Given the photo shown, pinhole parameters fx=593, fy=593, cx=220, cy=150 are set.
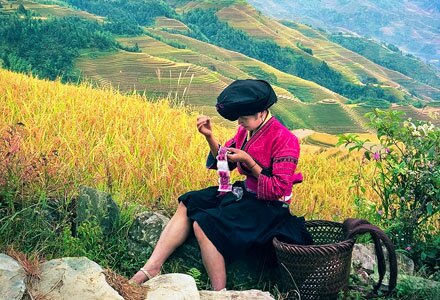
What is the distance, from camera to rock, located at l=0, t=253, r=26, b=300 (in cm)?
226

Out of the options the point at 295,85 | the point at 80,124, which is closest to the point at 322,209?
the point at 80,124

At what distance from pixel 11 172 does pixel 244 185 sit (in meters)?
1.29

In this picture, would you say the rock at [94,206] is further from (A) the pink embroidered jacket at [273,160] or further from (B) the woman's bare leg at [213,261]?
(A) the pink embroidered jacket at [273,160]

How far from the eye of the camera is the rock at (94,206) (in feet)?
10.9

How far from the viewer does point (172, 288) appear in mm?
2521

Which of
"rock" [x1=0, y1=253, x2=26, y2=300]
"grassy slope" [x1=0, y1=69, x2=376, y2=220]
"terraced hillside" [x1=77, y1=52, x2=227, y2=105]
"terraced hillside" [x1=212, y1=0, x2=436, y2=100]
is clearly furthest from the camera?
"terraced hillside" [x1=212, y1=0, x2=436, y2=100]

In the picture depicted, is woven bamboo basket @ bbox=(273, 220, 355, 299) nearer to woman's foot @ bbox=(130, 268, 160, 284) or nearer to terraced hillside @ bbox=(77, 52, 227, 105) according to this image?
woman's foot @ bbox=(130, 268, 160, 284)

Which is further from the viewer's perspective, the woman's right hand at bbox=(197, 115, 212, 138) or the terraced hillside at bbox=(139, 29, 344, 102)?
the terraced hillside at bbox=(139, 29, 344, 102)

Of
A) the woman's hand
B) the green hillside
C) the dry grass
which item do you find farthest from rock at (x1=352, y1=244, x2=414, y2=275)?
the green hillside

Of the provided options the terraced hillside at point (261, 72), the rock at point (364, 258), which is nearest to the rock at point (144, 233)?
the rock at point (364, 258)

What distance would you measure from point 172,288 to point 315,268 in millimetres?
805

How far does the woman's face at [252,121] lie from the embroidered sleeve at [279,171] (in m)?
0.13

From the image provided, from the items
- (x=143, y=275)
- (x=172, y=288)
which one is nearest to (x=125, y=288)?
(x=172, y=288)

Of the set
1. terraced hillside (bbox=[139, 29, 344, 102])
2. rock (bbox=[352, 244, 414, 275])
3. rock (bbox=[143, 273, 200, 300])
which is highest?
rock (bbox=[143, 273, 200, 300])
